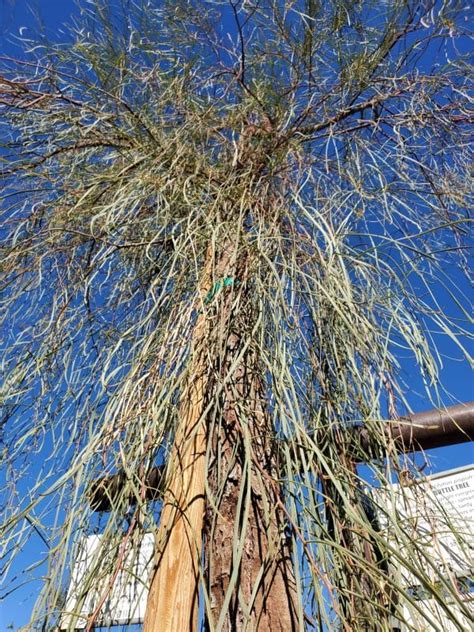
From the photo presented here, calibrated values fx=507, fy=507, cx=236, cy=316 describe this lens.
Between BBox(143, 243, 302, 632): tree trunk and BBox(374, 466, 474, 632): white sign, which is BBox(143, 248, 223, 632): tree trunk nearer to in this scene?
BBox(143, 243, 302, 632): tree trunk

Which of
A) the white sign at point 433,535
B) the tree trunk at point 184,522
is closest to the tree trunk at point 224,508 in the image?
the tree trunk at point 184,522

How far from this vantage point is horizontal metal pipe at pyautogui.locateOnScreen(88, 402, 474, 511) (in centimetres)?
62

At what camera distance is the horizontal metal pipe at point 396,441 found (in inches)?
24.4

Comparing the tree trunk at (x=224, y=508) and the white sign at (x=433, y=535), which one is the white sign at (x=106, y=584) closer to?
the tree trunk at (x=224, y=508)

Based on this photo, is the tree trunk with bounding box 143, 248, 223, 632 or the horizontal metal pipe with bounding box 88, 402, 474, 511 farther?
the horizontal metal pipe with bounding box 88, 402, 474, 511

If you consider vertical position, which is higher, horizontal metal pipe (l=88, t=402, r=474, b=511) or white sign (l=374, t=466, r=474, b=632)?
horizontal metal pipe (l=88, t=402, r=474, b=511)

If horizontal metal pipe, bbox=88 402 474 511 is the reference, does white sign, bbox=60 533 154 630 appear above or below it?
below

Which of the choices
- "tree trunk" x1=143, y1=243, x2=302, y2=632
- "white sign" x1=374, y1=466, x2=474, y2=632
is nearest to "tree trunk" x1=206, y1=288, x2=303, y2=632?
"tree trunk" x1=143, y1=243, x2=302, y2=632

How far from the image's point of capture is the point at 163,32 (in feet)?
4.30

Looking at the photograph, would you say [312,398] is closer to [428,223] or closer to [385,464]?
[385,464]

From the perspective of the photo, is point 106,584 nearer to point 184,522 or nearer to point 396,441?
point 184,522

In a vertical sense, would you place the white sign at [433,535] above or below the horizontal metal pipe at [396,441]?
below

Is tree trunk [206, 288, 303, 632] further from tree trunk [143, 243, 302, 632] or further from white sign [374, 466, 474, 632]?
white sign [374, 466, 474, 632]

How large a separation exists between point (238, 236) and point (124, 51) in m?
0.72
